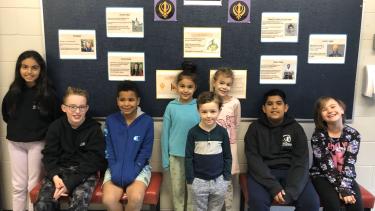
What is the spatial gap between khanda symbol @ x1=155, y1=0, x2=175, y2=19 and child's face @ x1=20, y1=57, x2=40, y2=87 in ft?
3.07

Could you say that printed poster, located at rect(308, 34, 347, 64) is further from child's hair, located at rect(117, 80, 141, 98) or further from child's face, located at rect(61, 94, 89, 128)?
child's face, located at rect(61, 94, 89, 128)

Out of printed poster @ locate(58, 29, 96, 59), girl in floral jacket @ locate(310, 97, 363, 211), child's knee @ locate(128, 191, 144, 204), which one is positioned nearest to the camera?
→ child's knee @ locate(128, 191, 144, 204)

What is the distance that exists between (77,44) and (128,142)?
80 centimetres

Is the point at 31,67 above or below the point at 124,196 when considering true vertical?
above

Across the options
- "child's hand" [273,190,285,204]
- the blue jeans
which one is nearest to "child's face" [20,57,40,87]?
the blue jeans

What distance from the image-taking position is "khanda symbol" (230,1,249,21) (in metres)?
2.58

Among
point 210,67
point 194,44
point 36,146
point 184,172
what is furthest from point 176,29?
point 36,146

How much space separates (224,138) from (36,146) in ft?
4.44

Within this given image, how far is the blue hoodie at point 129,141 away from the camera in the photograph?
2532mm

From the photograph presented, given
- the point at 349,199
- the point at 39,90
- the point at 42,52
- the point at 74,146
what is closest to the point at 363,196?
the point at 349,199

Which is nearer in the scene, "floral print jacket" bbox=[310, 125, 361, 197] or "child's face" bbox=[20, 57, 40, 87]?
"floral print jacket" bbox=[310, 125, 361, 197]

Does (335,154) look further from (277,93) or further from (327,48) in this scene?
(327,48)

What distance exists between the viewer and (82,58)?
2.68 meters

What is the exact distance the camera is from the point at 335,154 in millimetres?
2539
